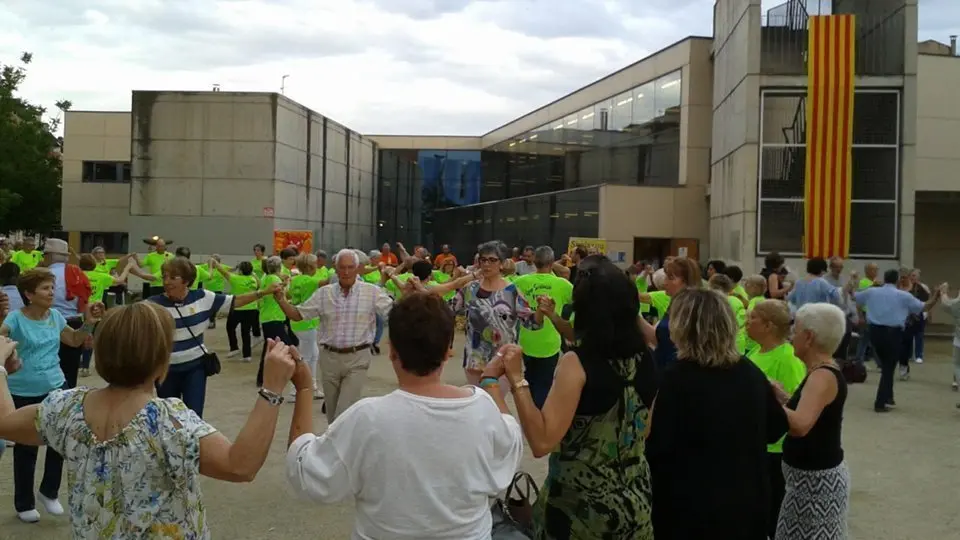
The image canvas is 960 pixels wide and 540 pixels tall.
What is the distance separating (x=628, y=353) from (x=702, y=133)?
890 inches

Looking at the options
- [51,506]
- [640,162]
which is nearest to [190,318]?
[51,506]

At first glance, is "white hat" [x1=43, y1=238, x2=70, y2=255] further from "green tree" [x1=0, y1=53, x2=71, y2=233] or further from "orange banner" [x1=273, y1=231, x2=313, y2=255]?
"green tree" [x1=0, y1=53, x2=71, y2=233]

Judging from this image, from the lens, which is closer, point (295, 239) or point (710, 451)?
point (710, 451)

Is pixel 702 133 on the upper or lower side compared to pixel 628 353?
upper

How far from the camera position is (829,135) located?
18.6 m

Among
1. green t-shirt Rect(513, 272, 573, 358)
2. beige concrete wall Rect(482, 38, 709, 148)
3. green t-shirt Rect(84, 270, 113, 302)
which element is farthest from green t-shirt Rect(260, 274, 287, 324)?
beige concrete wall Rect(482, 38, 709, 148)

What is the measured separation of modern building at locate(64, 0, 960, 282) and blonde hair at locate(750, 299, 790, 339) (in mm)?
15295

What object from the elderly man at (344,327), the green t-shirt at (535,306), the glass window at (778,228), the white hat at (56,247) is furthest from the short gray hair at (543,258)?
the glass window at (778,228)

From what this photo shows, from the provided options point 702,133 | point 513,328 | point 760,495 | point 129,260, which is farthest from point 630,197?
point 760,495

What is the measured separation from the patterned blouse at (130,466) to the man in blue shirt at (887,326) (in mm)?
10449

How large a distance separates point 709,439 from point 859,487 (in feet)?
15.4

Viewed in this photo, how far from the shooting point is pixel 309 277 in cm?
1043

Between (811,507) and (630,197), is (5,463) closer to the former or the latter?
(811,507)

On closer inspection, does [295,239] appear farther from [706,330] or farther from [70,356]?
[706,330]
